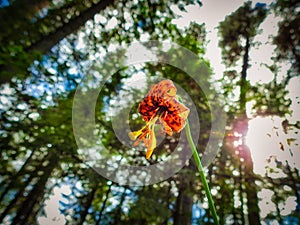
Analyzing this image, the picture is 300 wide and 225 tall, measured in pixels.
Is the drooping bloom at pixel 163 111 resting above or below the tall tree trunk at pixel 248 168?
below

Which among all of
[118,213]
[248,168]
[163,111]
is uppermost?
[248,168]

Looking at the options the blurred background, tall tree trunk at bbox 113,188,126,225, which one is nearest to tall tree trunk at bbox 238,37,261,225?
the blurred background

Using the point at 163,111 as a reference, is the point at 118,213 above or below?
above

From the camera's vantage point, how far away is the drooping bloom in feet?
3.66

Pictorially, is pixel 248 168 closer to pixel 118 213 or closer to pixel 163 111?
pixel 118 213

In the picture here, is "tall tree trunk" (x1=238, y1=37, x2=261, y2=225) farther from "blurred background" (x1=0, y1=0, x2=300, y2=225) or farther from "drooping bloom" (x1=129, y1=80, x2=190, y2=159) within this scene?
"drooping bloom" (x1=129, y1=80, x2=190, y2=159)

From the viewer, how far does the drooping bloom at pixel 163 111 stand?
43.9 inches

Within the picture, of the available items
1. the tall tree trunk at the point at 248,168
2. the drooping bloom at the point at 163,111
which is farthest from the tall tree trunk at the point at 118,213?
the drooping bloom at the point at 163,111

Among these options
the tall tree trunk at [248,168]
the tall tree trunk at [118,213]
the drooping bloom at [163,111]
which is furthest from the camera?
the tall tree trunk at [118,213]

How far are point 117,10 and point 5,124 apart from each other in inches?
141

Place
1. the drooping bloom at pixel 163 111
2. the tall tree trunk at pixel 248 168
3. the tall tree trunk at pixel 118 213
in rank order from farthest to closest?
the tall tree trunk at pixel 118 213, the tall tree trunk at pixel 248 168, the drooping bloom at pixel 163 111

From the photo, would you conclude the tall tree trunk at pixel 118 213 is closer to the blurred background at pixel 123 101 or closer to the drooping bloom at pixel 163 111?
the blurred background at pixel 123 101

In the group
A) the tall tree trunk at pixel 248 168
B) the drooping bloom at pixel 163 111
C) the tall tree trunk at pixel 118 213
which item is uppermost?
the tall tree trunk at pixel 248 168

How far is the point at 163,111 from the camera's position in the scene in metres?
1.24
